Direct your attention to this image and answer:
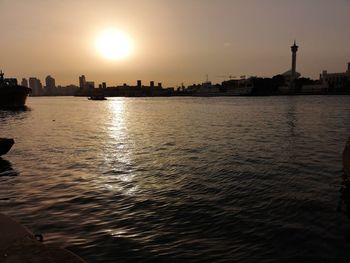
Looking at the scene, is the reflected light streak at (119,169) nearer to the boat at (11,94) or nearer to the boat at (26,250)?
the boat at (26,250)

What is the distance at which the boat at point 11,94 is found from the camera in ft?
330

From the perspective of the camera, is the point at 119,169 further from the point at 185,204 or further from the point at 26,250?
the point at 26,250

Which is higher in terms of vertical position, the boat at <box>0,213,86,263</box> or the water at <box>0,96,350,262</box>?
the boat at <box>0,213,86,263</box>

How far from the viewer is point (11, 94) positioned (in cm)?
10319

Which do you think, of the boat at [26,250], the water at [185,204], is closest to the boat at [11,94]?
the water at [185,204]

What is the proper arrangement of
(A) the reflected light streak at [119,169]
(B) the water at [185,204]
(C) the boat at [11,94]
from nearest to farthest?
(B) the water at [185,204] < (A) the reflected light streak at [119,169] < (C) the boat at [11,94]

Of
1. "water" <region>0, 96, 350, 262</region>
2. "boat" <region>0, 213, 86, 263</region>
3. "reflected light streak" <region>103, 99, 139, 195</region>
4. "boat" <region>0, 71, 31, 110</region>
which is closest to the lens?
"boat" <region>0, 213, 86, 263</region>

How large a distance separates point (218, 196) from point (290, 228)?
438cm

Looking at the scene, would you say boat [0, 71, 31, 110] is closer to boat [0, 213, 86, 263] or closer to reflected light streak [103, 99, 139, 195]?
reflected light streak [103, 99, 139, 195]

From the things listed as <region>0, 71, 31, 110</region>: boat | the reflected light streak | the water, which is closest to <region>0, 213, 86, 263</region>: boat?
the water

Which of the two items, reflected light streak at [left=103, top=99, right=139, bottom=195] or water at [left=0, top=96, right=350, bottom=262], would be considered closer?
water at [left=0, top=96, right=350, bottom=262]

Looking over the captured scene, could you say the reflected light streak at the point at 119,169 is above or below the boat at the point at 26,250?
below

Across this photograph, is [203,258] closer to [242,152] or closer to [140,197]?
[140,197]

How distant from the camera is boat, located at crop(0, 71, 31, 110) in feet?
330
